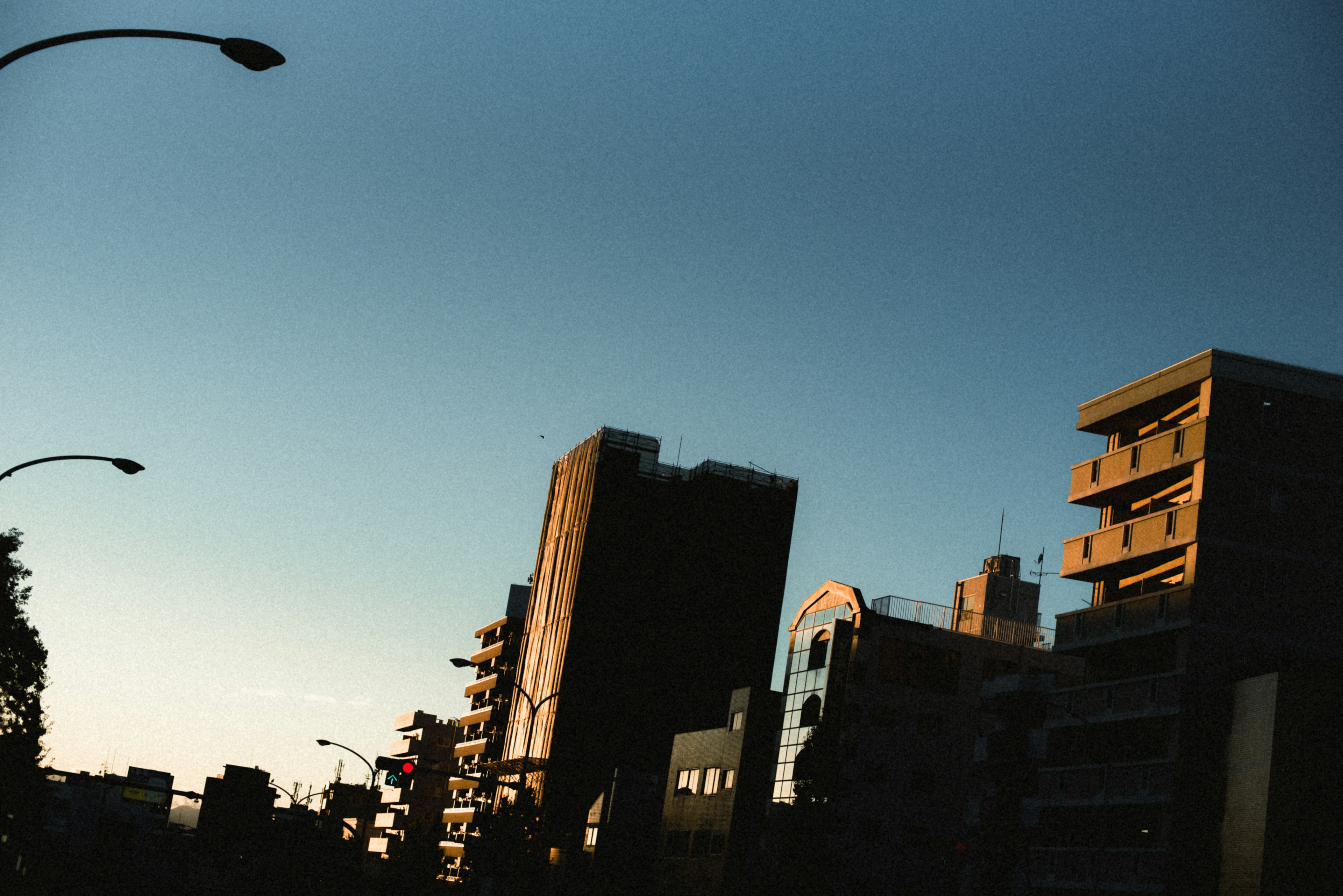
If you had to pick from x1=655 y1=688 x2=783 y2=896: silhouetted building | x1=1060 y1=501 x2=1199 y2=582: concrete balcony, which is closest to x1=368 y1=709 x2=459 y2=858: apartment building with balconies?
x1=655 y1=688 x2=783 y2=896: silhouetted building

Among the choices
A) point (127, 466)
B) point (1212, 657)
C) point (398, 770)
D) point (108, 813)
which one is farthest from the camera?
point (108, 813)

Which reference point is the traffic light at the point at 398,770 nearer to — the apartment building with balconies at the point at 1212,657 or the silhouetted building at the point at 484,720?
the apartment building with balconies at the point at 1212,657

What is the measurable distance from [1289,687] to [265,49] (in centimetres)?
4058

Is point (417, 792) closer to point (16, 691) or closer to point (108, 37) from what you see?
point (16, 691)

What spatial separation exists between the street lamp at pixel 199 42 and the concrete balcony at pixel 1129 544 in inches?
1684

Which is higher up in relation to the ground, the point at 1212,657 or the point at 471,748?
the point at 1212,657

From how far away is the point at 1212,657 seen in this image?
49719mm

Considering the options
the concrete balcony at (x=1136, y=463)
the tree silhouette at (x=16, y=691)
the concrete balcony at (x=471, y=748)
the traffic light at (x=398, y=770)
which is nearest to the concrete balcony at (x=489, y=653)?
the concrete balcony at (x=471, y=748)

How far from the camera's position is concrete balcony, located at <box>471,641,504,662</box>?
150 meters

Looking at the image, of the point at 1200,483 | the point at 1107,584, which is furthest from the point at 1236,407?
the point at 1107,584

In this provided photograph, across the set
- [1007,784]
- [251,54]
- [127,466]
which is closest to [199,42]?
[251,54]

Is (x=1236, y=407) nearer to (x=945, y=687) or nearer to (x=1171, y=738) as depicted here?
(x=1171, y=738)

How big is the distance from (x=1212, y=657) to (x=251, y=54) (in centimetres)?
4303

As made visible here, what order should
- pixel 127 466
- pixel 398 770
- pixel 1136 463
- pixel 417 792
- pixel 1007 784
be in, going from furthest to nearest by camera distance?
pixel 417 792
pixel 1007 784
pixel 1136 463
pixel 398 770
pixel 127 466
